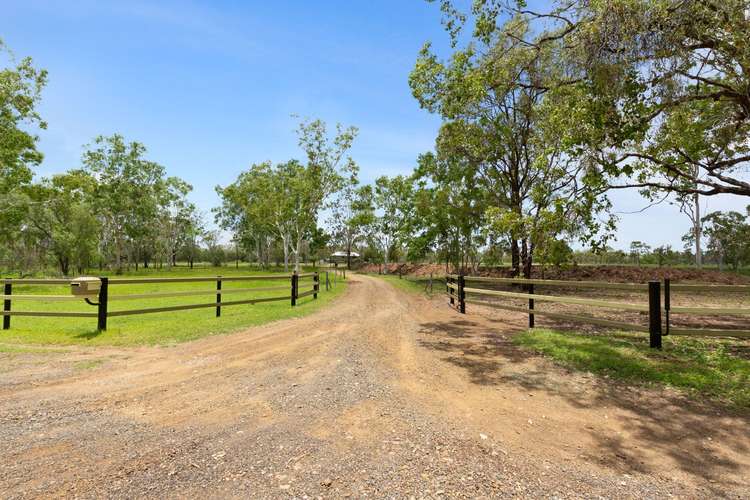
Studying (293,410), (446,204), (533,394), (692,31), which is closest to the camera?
(293,410)

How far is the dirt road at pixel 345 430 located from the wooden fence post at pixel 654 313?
7.98ft

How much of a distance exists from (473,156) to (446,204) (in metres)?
6.58

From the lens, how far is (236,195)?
41.5m

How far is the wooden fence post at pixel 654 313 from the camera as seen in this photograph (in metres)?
6.73

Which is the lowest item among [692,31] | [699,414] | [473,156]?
[699,414]

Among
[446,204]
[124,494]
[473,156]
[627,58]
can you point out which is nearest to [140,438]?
[124,494]

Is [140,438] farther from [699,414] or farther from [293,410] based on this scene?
[699,414]

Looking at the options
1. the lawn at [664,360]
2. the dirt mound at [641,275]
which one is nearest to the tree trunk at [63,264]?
the dirt mound at [641,275]

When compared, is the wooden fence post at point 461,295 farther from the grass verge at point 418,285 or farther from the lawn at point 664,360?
the grass verge at point 418,285

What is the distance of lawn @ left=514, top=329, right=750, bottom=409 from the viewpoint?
205 inches

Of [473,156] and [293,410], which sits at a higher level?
[473,156]

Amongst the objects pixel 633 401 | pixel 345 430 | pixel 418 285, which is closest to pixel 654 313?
pixel 633 401

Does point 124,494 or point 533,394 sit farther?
point 533,394

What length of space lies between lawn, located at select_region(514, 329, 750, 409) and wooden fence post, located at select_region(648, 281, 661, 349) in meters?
0.21
